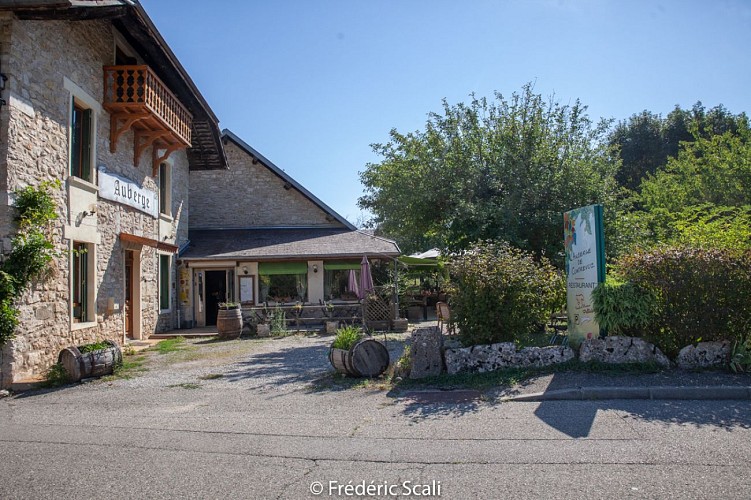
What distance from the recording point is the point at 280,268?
64.9 feet

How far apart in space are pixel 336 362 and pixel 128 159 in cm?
873

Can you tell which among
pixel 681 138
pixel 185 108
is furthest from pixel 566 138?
pixel 681 138

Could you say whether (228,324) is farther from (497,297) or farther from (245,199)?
(497,297)

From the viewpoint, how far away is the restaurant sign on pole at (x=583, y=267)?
8.80 m

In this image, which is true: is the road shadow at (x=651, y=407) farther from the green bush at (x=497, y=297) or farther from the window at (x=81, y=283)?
the window at (x=81, y=283)

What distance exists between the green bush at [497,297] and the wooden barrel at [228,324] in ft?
30.1

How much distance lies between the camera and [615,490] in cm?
425

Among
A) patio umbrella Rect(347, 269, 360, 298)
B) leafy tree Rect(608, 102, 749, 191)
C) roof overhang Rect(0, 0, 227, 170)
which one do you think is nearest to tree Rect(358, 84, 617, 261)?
patio umbrella Rect(347, 269, 360, 298)

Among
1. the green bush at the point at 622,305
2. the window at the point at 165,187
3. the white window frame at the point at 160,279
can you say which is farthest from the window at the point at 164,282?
the green bush at the point at 622,305

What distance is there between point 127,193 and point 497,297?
10.0 meters

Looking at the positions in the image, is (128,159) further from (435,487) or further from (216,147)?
(435,487)

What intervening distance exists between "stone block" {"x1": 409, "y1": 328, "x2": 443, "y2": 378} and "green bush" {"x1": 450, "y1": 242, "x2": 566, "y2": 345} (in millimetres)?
589

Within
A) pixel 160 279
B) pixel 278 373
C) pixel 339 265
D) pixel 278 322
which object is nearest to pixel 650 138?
pixel 339 265

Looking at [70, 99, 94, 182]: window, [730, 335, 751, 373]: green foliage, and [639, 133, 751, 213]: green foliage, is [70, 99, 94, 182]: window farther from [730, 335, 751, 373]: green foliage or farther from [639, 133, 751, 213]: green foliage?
[639, 133, 751, 213]: green foliage
